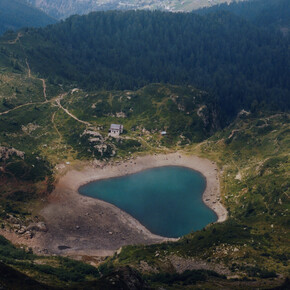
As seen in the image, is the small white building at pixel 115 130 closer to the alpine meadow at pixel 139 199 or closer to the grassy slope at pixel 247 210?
the alpine meadow at pixel 139 199

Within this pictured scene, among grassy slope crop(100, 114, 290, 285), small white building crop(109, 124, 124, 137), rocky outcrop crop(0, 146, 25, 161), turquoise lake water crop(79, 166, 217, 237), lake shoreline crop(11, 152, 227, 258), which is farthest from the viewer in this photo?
small white building crop(109, 124, 124, 137)

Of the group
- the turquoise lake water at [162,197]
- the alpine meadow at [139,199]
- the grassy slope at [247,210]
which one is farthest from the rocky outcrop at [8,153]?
the grassy slope at [247,210]

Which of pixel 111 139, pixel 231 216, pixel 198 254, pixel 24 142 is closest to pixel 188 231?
pixel 231 216

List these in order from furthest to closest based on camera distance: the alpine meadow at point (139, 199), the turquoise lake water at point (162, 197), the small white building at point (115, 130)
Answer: the small white building at point (115, 130) < the turquoise lake water at point (162, 197) < the alpine meadow at point (139, 199)

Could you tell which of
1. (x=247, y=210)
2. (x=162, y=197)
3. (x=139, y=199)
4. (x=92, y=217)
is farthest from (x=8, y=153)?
(x=247, y=210)

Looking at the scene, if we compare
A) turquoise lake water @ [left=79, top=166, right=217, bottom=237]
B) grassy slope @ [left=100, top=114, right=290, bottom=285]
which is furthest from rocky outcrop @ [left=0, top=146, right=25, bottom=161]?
grassy slope @ [left=100, top=114, right=290, bottom=285]

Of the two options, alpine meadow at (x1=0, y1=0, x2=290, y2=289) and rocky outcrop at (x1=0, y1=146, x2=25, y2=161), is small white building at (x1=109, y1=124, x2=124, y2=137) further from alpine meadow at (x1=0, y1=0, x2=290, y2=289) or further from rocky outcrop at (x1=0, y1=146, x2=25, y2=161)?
rocky outcrop at (x1=0, y1=146, x2=25, y2=161)

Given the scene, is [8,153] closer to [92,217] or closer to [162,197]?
[92,217]
